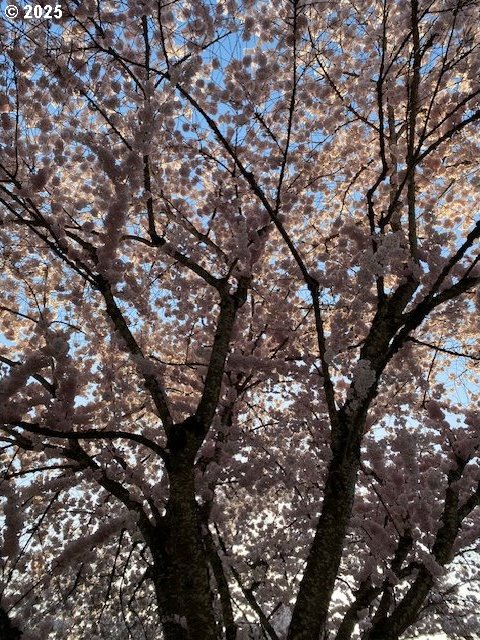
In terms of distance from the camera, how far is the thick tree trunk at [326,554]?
3326 mm

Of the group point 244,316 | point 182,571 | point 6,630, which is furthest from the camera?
point 244,316

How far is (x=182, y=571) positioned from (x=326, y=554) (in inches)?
42.1

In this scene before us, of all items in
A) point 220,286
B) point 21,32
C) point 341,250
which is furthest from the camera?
point 341,250

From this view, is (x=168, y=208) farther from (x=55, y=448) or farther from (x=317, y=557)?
(x=317, y=557)

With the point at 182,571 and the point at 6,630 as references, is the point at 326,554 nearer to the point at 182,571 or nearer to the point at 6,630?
the point at 182,571

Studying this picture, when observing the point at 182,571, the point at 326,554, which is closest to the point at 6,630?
the point at 182,571

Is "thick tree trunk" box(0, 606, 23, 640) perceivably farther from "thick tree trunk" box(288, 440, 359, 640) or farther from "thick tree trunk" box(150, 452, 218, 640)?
"thick tree trunk" box(288, 440, 359, 640)

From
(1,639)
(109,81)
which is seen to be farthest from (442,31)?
(1,639)

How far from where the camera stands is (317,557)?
349cm

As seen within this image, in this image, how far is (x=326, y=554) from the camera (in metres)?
3.49

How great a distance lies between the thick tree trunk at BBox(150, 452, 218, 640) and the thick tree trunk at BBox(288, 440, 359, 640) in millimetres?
654

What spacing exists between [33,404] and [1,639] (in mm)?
1656

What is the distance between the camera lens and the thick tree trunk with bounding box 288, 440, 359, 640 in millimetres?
3326

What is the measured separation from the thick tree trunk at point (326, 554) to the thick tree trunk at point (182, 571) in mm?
654
